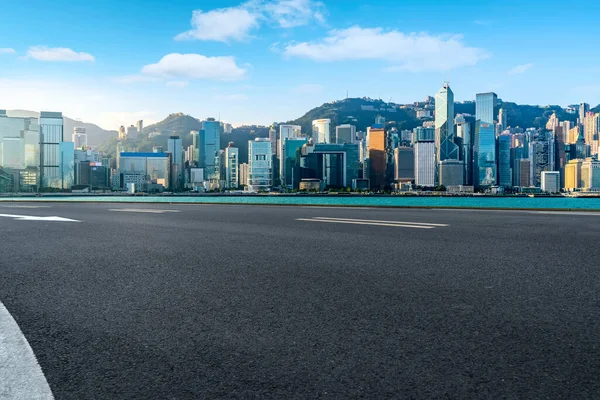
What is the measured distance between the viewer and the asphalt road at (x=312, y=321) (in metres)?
2.27

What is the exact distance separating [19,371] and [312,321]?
180 cm

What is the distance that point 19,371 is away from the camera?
2404 mm

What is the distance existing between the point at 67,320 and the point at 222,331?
1.22 m

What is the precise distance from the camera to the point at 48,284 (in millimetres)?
4492

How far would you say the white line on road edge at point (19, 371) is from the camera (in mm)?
2166

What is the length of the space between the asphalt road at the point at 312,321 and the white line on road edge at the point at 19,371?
0.06 m

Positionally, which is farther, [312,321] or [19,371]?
[312,321]

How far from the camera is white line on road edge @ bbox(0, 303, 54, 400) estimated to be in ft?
7.11

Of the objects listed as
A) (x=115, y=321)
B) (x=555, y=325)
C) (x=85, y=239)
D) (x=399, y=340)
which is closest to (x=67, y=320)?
(x=115, y=321)

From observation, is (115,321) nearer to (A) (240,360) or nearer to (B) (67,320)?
(B) (67,320)

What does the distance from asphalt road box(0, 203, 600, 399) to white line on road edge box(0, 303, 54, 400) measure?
6cm

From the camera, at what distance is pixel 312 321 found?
10.5 feet

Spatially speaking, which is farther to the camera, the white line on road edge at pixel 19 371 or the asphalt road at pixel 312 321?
the asphalt road at pixel 312 321

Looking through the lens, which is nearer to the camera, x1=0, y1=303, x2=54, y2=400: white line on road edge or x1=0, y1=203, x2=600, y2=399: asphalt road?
x1=0, y1=303, x2=54, y2=400: white line on road edge
